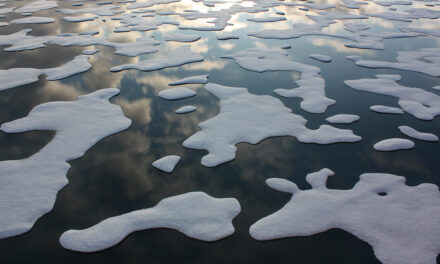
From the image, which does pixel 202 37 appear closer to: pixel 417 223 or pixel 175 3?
pixel 175 3

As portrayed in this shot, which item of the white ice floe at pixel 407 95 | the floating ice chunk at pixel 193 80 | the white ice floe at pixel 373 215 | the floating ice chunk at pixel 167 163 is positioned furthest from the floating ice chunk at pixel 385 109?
the floating ice chunk at pixel 167 163

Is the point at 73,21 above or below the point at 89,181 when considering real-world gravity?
above

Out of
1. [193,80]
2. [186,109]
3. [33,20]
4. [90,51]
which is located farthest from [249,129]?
[33,20]

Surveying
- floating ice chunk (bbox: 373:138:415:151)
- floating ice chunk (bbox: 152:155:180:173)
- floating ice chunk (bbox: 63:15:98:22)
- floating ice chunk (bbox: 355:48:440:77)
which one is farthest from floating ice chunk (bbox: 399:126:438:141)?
floating ice chunk (bbox: 63:15:98:22)

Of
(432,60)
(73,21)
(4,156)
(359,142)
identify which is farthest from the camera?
(73,21)

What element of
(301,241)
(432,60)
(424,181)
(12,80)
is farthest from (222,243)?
(432,60)

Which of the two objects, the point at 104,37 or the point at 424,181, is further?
the point at 104,37

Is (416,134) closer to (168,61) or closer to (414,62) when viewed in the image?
(414,62)
